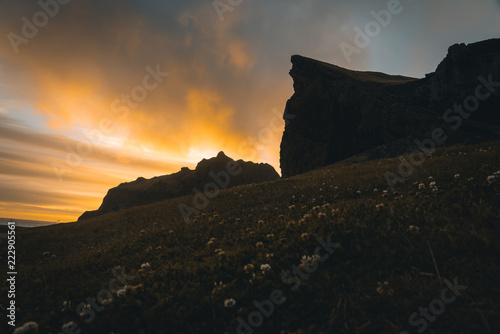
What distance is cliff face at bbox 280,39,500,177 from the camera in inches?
1572

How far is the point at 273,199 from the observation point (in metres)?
13.6

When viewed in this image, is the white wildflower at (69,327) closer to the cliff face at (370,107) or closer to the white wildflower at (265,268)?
the white wildflower at (265,268)

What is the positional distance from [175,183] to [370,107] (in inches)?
2588

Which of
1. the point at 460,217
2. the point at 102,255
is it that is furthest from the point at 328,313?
the point at 102,255

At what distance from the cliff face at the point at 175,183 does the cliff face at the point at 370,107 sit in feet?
96.1

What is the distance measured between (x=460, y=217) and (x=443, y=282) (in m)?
2.40

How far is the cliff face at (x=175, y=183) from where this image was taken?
3521 inches

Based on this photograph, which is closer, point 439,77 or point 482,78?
point 482,78

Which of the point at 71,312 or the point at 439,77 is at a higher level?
the point at 439,77

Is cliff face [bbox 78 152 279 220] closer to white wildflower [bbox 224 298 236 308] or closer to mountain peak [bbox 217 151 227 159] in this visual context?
mountain peak [bbox 217 151 227 159]

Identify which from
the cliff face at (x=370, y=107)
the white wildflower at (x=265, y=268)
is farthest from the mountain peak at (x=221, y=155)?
the white wildflower at (x=265, y=268)

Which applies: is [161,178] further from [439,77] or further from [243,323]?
[243,323]

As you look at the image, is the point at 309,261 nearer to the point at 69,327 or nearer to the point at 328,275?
the point at 328,275

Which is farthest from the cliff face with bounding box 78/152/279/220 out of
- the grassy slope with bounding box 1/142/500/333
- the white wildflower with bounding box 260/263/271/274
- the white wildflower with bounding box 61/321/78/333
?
the white wildflower with bounding box 260/263/271/274
